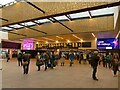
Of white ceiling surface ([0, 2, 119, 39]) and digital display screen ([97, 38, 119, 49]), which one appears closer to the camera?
white ceiling surface ([0, 2, 119, 39])

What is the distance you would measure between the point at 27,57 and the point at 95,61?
16.1 ft

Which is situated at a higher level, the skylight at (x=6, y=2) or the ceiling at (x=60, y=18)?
the skylight at (x=6, y=2)

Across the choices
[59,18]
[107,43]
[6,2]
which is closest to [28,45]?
[107,43]

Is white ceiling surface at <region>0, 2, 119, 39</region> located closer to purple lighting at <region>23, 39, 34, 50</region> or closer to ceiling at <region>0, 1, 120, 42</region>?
ceiling at <region>0, 1, 120, 42</region>

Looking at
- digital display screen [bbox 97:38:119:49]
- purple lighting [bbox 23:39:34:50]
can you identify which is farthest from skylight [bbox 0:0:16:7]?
purple lighting [bbox 23:39:34:50]

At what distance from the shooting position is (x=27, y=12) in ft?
45.5

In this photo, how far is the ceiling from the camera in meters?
9.88

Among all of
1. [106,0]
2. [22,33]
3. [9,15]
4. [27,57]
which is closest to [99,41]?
[22,33]

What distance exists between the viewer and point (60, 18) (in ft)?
63.1

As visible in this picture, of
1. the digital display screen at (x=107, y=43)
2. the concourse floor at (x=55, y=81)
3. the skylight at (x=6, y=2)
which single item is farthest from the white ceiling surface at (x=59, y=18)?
the digital display screen at (x=107, y=43)

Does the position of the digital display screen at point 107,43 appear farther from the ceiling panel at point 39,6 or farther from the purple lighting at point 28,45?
the purple lighting at point 28,45

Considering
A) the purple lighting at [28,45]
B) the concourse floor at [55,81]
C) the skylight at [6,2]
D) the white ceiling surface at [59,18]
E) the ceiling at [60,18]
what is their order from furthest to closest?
the purple lighting at [28,45], the skylight at [6,2], the white ceiling surface at [59,18], the ceiling at [60,18], the concourse floor at [55,81]

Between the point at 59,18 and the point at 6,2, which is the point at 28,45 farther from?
the point at 6,2

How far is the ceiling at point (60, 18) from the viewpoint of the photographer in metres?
9.88
